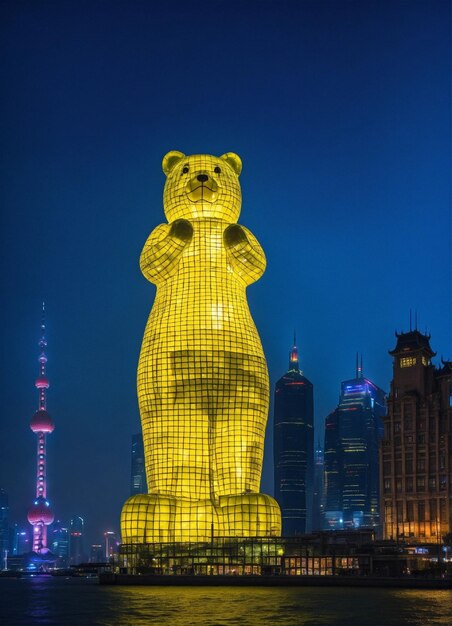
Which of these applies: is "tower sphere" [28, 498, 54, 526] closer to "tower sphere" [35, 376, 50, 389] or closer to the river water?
"tower sphere" [35, 376, 50, 389]

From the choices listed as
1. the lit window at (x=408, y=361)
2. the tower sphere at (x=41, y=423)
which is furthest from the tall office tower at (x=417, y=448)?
the tower sphere at (x=41, y=423)

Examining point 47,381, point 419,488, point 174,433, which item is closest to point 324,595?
point 174,433

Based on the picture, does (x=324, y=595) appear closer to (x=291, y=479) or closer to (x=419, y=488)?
(x=419, y=488)

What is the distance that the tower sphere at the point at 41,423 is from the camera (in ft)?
468

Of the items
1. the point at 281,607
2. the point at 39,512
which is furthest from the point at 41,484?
the point at 281,607

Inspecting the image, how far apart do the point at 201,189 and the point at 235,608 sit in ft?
80.1

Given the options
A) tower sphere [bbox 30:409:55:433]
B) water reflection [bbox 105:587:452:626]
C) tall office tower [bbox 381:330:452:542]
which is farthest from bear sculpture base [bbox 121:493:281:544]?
tower sphere [bbox 30:409:55:433]

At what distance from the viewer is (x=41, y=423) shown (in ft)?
468

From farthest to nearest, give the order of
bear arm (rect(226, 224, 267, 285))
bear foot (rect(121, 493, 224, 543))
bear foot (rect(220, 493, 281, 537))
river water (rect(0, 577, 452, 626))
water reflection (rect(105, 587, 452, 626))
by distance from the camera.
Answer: bear arm (rect(226, 224, 267, 285)), bear foot (rect(121, 493, 224, 543)), bear foot (rect(220, 493, 281, 537)), river water (rect(0, 577, 452, 626)), water reflection (rect(105, 587, 452, 626))

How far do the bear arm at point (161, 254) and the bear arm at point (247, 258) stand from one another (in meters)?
2.64

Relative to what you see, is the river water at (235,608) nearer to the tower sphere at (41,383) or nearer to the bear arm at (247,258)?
the bear arm at (247,258)

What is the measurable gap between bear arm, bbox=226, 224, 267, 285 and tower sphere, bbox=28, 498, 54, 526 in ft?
312

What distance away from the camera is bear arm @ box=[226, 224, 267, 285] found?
54.7 metres

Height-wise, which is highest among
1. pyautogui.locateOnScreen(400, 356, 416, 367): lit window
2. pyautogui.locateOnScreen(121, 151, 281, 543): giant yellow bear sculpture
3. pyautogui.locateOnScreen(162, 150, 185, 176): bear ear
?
pyautogui.locateOnScreen(162, 150, 185, 176): bear ear
